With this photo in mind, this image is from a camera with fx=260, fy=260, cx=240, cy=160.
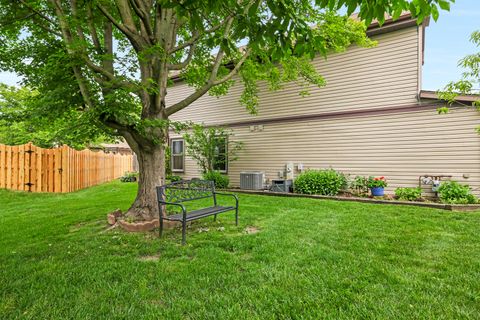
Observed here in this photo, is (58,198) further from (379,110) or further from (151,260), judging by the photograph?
(379,110)

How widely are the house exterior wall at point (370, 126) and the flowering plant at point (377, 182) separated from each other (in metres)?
0.38

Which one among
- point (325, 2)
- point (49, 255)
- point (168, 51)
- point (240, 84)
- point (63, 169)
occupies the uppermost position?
point (240, 84)

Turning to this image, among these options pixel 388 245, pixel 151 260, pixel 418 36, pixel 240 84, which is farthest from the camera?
pixel 240 84

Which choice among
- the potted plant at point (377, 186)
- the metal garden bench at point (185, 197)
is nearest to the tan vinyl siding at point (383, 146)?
the potted plant at point (377, 186)

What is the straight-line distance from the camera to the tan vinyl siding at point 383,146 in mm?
7188

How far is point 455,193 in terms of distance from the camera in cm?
671

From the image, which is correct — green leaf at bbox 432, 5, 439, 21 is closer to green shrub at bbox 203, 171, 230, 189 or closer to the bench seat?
the bench seat

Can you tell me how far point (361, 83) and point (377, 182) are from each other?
3.35 metres

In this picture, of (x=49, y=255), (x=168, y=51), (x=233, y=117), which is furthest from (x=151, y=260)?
(x=233, y=117)

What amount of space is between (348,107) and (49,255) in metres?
→ 8.91

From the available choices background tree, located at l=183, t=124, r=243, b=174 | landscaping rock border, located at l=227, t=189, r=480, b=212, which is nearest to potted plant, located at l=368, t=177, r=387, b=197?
landscaping rock border, located at l=227, t=189, r=480, b=212

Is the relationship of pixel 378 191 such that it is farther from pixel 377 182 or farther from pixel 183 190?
pixel 183 190

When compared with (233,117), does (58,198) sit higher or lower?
lower

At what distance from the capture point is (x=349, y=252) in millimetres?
3596
